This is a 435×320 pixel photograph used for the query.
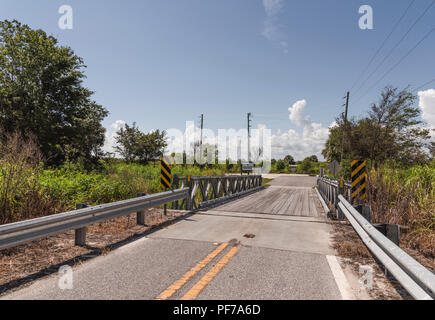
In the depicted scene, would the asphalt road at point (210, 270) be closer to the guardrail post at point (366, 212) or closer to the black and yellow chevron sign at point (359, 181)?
the guardrail post at point (366, 212)

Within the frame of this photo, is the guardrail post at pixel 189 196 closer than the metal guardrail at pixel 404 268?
No

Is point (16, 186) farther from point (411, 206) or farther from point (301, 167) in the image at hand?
point (301, 167)

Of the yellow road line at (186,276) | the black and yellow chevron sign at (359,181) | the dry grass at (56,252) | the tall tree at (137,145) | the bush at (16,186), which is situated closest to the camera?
the yellow road line at (186,276)

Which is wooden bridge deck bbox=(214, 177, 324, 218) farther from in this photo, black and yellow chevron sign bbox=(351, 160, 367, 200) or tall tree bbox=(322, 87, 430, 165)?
tall tree bbox=(322, 87, 430, 165)

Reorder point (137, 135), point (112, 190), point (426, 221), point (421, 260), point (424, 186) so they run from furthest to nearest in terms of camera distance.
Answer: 1. point (137, 135)
2. point (112, 190)
3. point (424, 186)
4. point (426, 221)
5. point (421, 260)

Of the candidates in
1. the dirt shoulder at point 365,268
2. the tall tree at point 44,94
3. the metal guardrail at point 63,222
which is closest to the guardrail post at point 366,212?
the dirt shoulder at point 365,268

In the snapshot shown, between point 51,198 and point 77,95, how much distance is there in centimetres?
2334

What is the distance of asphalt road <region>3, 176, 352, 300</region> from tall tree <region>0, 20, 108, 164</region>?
71.1ft

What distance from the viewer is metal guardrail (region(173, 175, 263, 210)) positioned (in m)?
10.5

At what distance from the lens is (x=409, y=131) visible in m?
29.7

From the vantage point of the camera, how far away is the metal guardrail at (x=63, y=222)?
150 inches

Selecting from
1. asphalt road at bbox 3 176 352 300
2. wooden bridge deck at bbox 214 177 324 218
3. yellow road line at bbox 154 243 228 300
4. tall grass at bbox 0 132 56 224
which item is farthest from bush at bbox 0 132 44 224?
wooden bridge deck at bbox 214 177 324 218
